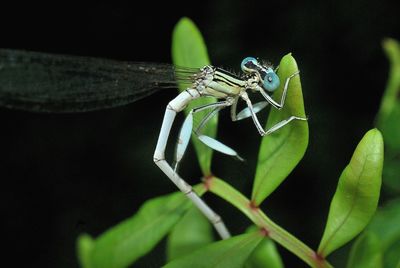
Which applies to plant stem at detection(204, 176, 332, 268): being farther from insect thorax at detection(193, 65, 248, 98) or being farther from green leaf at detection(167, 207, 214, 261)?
insect thorax at detection(193, 65, 248, 98)

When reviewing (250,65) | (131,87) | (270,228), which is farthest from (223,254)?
(131,87)

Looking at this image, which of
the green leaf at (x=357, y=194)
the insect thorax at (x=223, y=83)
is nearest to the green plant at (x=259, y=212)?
the green leaf at (x=357, y=194)

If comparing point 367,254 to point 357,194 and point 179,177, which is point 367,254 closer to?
point 357,194

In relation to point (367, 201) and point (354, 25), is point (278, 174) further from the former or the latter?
point (354, 25)

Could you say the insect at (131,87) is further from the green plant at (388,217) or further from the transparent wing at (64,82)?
the green plant at (388,217)

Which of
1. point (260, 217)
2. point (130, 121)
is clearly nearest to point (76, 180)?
point (130, 121)
